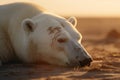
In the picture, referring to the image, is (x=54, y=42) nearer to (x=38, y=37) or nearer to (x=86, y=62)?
(x=38, y=37)

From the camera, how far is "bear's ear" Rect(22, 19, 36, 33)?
32.8 feet

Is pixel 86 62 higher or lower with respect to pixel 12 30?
lower

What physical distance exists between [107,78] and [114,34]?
54.5ft

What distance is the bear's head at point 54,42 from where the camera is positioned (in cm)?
940

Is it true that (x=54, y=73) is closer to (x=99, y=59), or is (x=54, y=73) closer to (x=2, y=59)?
(x=2, y=59)

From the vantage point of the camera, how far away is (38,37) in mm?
9859

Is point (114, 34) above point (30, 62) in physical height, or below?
below

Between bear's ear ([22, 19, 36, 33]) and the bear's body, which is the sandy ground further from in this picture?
bear's ear ([22, 19, 36, 33])

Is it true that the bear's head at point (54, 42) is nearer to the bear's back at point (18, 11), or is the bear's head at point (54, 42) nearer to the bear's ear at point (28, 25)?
the bear's ear at point (28, 25)

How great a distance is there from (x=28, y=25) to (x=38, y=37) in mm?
312

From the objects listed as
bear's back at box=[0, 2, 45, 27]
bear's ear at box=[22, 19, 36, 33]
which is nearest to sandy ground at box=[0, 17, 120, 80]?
bear's ear at box=[22, 19, 36, 33]

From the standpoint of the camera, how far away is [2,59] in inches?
412

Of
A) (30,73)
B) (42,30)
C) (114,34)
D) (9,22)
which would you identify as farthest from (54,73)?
(114,34)

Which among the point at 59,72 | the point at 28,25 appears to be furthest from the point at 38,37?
the point at 59,72
